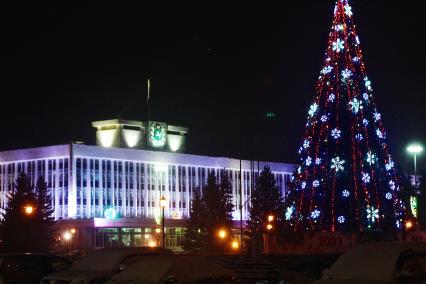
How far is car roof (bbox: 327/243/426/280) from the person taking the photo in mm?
15164

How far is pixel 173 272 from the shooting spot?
17.3 meters

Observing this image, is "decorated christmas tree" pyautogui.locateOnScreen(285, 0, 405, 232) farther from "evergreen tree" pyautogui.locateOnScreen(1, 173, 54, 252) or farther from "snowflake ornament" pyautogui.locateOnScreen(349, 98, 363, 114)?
"evergreen tree" pyautogui.locateOnScreen(1, 173, 54, 252)

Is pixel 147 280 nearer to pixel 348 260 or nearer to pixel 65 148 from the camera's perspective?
pixel 348 260

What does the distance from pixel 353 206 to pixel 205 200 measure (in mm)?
36550

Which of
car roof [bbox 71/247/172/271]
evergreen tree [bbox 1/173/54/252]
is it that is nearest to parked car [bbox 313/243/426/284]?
car roof [bbox 71/247/172/271]

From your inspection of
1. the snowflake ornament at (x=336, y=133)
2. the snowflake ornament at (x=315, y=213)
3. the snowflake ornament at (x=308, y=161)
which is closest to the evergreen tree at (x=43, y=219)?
the snowflake ornament at (x=315, y=213)

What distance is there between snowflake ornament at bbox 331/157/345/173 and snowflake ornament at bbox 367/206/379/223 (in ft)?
9.85

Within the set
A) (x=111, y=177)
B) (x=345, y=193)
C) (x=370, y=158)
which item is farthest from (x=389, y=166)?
(x=111, y=177)

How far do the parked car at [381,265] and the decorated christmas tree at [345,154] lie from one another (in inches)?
1261

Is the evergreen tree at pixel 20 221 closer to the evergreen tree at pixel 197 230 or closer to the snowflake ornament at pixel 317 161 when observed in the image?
the evergreen tree at pixel 197 230

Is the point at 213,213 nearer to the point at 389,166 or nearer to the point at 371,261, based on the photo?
the point at 389,166

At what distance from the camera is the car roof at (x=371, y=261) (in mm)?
15164

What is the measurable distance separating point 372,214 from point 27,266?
29.7 metres

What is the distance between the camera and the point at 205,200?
8338cm
